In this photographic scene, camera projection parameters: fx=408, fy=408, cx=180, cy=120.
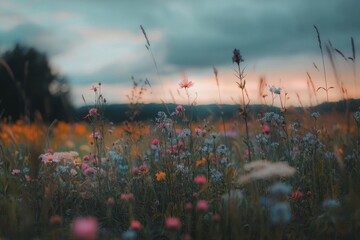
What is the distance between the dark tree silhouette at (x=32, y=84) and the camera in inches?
874

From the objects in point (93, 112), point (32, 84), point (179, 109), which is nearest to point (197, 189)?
point (179, 109)

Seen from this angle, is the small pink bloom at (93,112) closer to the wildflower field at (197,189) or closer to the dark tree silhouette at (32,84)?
the wildflower field at (197,189)

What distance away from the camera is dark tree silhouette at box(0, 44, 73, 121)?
22188 mm

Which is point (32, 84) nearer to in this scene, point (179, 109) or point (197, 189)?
point (179, 109)

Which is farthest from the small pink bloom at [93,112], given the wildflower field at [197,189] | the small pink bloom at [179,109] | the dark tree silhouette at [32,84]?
the dark tree silhouette at [32,84]

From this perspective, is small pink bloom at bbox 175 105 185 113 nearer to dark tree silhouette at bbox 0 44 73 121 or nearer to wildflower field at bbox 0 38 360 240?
wildflower field at bbox 0 38 360 240

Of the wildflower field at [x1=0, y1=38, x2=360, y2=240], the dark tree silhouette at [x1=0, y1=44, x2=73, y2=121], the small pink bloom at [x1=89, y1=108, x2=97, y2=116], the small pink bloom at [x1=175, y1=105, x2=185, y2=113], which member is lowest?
the wildflower field at [x1=0, y1=38, x2=360, y2=240]

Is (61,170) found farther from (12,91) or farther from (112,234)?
(12,91)

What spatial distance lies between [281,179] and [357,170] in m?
0.60

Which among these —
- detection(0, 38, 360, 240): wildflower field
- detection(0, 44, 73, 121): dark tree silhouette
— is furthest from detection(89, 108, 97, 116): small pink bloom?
detection(0, 44, 73, 121): dark tree silhouette

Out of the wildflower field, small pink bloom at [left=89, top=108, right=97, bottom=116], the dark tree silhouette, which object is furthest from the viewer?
the dark tree silhouette

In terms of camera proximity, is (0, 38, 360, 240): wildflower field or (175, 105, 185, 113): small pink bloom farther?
(175, 105, 185, 113): small pink bloom

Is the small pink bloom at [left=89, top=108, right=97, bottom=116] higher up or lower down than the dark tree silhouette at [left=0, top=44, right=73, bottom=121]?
lower down

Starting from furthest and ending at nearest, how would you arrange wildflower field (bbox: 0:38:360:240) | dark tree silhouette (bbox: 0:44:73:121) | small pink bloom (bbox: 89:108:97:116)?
dark tree silhouette (bbox: 0:44:73:121) → small pink bloom (bbox: 89:108:97:116) → wildflower field (bbox: 0:38:360:240)
